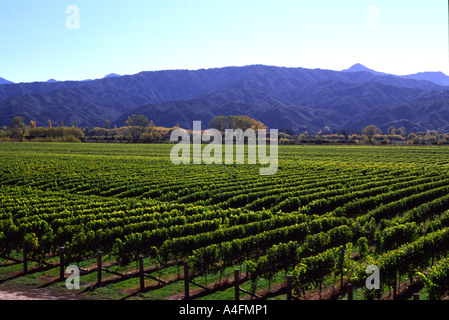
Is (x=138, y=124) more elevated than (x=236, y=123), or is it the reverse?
(x=236, y=123)

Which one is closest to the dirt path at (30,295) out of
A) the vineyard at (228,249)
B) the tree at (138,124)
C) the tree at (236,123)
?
the vineyard at (228,249)

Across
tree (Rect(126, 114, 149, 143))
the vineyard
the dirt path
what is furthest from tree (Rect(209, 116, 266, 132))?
the dirt path

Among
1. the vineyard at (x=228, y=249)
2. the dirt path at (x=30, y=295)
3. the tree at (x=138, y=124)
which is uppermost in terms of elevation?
the tree at (x=138, y=124)

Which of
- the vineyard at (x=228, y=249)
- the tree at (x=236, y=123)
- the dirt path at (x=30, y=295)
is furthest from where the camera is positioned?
the tree at (x=236, y=123)

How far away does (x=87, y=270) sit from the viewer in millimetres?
13484

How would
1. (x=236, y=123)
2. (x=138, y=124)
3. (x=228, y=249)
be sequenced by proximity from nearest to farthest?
(x=228, y=249) < (x=138, y=124) < (x=236, y=123)

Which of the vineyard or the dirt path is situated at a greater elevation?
the vineyard

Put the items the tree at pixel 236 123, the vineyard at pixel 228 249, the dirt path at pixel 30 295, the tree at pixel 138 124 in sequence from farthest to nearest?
1. the tree at pixel 236 123
2. the tree at pixel 138 124
3. the vineyard at pixel 228 249
4. the dirt path at pixel 30 295

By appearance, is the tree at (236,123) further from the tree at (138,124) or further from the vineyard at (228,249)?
the vineyard at (228,249)

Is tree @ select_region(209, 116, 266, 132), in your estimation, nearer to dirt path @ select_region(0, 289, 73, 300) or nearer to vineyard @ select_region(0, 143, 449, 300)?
vineyard @ select_region(0, 143, 449, 300)

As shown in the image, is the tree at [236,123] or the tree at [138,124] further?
the tree at [236,123]

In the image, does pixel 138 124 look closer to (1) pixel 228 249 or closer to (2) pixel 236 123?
(2) pixel 236 123

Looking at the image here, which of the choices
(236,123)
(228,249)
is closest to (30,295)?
(228,249)
